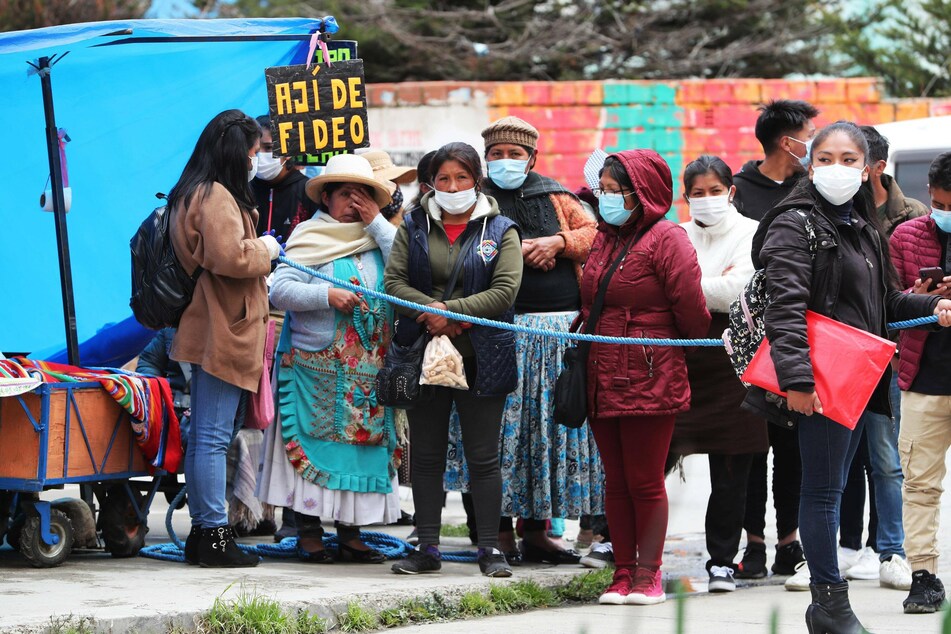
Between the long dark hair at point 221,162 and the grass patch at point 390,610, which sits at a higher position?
the long dark hair at point 221,162

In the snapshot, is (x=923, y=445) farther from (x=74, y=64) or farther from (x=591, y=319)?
(x=74, y=64)

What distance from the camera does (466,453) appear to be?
620 centimetres

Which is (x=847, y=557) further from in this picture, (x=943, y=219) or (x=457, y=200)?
(x=457, y=200)

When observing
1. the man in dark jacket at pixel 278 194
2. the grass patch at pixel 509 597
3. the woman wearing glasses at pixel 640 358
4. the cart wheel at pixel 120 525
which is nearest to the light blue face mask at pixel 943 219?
the woman wearing glasses at pixel 640 358

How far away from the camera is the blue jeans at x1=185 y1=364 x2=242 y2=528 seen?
5965mm

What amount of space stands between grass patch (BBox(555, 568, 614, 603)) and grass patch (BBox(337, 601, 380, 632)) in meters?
1.05

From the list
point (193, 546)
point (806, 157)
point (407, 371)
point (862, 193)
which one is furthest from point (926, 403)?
point (193, 546)

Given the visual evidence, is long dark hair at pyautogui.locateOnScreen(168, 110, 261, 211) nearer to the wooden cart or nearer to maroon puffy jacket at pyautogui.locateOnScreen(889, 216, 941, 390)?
the wooden cart

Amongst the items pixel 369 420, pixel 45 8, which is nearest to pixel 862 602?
pixel 369 420

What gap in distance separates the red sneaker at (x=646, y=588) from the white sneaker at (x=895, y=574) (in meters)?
1.12

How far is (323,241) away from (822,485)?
8.92 ft

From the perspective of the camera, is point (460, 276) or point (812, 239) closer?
point (812, 239)

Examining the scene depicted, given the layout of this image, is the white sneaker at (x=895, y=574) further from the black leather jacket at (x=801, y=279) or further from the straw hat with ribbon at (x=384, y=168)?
the straw hat with ribbon at (x=384, y=168)

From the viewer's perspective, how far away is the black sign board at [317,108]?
6.17m
